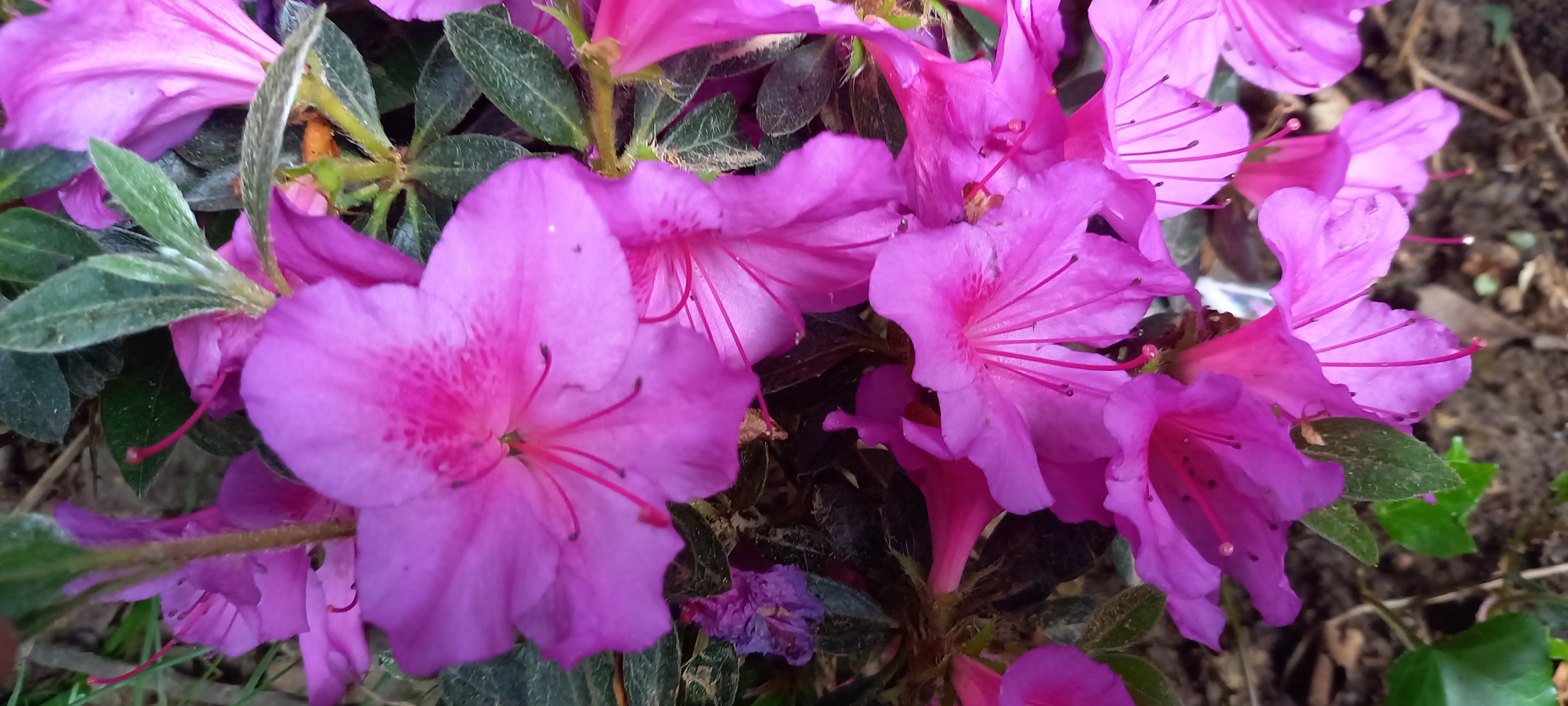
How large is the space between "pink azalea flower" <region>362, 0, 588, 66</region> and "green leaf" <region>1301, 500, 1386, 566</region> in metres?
0.86

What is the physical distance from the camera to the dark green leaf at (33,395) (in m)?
0.75

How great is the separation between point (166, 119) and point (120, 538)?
367 mm

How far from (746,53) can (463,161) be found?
276 millimetres

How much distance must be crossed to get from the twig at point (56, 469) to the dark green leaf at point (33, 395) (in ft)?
1.40

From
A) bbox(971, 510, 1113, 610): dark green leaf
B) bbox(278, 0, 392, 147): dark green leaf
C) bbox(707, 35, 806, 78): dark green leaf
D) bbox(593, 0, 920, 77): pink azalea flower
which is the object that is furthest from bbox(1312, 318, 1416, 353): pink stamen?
bbox(278, 0, 392, 147): dark green leaf

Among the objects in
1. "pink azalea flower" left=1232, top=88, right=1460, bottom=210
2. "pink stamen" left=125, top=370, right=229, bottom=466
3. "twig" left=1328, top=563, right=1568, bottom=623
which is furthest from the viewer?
"twig" left=1328, top=563, right=1568, bottom=623

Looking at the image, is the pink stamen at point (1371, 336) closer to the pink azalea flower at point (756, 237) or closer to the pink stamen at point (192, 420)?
the pink azalea flower at point (756, 237)

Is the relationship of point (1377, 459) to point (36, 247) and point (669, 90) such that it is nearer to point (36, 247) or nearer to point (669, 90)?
point (669, 90)

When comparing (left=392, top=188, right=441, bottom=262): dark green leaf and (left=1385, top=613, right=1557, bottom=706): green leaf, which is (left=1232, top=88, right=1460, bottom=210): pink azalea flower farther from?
(left=392, top=188, right=441, bottom=262): dark green leaf

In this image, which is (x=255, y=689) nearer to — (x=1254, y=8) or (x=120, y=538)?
(x=120, y=538)

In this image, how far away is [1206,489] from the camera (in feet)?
2.51

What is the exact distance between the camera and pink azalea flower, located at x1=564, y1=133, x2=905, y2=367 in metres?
0.57

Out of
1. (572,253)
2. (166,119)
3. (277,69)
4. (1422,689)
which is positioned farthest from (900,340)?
(1422,689)

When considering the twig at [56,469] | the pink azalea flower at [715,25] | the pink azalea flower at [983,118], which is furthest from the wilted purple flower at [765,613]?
the twig at [56,469]
